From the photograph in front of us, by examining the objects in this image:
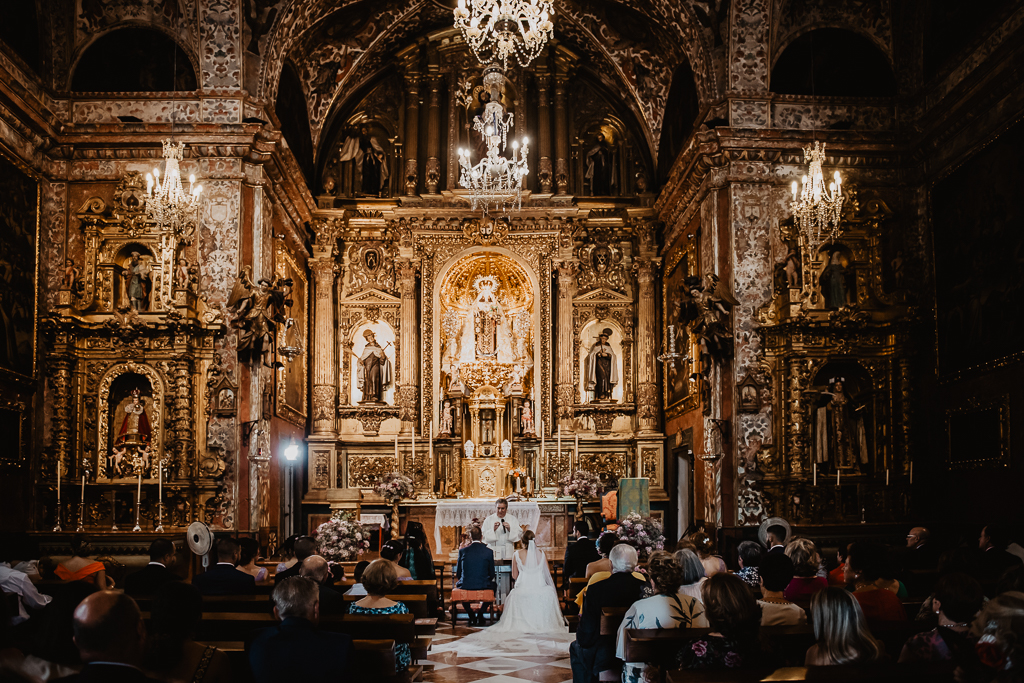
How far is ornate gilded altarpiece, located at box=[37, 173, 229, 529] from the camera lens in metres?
16.4

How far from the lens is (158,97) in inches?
695

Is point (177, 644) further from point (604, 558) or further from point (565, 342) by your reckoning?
point (565, 342)

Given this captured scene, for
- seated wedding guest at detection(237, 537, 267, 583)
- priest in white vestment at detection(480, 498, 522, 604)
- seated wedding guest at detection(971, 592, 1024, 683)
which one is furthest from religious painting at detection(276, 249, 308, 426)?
seated wedding guest at detection(971, 592, 1024, 683)

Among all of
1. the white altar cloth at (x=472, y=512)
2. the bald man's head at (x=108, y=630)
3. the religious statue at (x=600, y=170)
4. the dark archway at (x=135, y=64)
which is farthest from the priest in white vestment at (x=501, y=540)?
the bald man's head at (x=108, y=630)

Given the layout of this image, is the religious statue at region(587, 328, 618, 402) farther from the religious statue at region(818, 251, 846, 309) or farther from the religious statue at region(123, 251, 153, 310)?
the religious statue at region(123, 251, 153, 310)

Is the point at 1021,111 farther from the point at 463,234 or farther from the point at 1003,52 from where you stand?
the point at 463,234

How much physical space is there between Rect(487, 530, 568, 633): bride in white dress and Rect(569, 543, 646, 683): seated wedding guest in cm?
496

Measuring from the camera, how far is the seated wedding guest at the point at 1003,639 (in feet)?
14.2

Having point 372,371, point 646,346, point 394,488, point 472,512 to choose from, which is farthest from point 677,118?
point 394,488

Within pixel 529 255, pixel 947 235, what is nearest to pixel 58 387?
pixel 529 255

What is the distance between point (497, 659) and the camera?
1134 centimetres

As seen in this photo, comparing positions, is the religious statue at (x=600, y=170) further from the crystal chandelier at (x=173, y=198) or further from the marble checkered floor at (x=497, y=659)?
the marble checkered floor at (x=497, y=659)

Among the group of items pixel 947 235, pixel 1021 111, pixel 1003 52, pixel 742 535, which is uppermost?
pixel 1003 52

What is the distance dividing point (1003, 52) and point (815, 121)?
430cm
